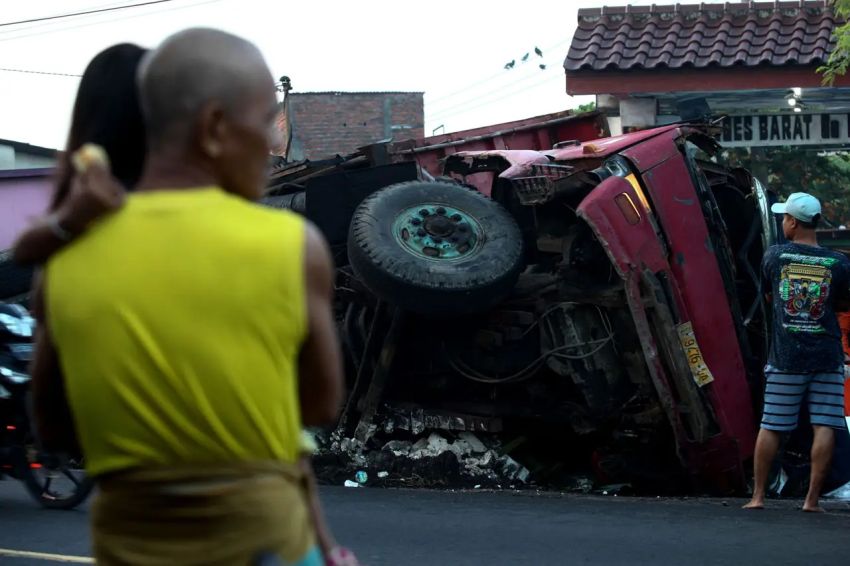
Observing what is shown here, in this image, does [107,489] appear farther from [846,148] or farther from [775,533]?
[846,148]

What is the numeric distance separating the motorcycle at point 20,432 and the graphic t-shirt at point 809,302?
3.96 meters

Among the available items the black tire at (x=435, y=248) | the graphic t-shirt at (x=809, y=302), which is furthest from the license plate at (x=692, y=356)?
the black tire at (x=435, y=248)

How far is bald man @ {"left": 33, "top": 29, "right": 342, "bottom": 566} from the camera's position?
1.96m

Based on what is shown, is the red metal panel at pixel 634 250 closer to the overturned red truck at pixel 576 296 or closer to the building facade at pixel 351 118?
the overturned red truck at pixel 576 296

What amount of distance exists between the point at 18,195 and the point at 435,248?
11472mm

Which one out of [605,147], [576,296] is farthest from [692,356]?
[605,147]

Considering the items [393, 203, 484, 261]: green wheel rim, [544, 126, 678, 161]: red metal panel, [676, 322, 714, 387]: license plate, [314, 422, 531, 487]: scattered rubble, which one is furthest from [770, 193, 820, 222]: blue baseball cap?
[314, 422, 531, 487]: scattered rubble

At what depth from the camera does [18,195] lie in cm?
1906

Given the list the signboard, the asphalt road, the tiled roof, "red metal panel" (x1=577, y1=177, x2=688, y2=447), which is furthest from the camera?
the signboard

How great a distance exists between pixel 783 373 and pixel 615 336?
4.59 feet

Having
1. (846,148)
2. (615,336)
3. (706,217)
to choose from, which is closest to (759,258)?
(706,217)

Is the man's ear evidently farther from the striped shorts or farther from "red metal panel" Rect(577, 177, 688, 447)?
"red metal panel" Rect(577, 177, 688, 447)

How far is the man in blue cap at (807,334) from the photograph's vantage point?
298 inches

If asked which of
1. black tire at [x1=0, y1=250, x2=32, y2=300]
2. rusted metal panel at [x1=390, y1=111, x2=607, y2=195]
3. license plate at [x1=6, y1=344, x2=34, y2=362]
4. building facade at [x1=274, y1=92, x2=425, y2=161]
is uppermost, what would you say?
rusted metal panel at [x1=390, y1=111, x2=607, y2=195]
